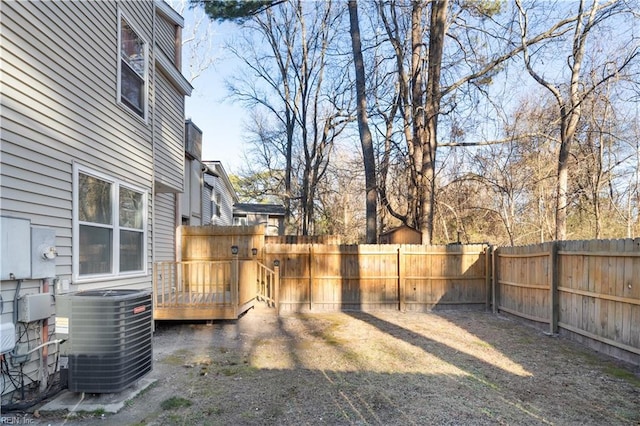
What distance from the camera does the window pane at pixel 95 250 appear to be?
14.6 feet

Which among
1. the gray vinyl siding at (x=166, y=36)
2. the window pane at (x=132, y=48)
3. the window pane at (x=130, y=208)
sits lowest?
the window pane at (x=130, y=208)

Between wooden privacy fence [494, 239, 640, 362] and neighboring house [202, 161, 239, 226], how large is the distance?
9.87 m

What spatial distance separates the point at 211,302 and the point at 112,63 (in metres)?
4.05

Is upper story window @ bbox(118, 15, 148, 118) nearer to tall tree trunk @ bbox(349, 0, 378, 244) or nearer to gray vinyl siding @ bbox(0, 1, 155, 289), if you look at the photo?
gray vinyl siding @ bbox(0, 1, 155, 289)

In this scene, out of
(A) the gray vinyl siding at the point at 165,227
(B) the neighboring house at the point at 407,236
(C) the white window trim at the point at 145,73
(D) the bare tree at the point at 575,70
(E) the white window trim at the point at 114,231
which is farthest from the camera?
(B) the neighboring house at the point at 407,236

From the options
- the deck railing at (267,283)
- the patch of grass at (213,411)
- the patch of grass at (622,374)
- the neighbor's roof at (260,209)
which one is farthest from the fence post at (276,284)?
the neighbor's roof at (260,209)

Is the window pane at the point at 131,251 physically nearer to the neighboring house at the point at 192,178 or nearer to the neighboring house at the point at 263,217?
the neighboring house at the point at 192,178

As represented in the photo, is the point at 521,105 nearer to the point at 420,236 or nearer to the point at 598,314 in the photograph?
the point at 420,236

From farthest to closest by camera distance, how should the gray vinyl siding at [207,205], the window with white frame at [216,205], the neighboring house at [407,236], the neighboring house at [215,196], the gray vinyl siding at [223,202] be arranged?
the gray vinyl siding at [223,202] → the window with white frame at [216,205] → the neighboring house at [215,196] → the gray vinyl siding at [207,205] → the neighboring house at [407,236]

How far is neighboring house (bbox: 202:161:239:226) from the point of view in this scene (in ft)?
48.2

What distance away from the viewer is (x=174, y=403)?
354 cm

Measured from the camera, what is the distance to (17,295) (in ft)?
11.1

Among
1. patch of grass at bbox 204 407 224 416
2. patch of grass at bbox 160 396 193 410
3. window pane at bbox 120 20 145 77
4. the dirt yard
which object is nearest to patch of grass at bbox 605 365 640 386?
the dirt yard

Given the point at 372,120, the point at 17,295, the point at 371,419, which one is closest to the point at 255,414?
the point at 371,419
